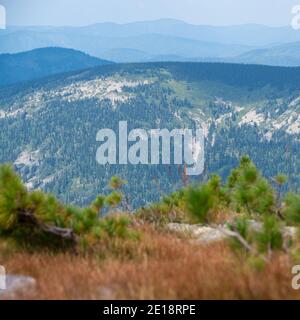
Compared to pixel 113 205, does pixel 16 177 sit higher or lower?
higher

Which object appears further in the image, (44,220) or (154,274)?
(44,220)

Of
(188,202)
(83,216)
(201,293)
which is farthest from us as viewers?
(83,216)

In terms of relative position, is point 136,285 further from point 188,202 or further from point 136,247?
point 136,247

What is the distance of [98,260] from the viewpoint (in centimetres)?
611

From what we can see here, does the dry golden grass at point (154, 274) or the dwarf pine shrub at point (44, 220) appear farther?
the dwarf pine shrub at point (44, 220)

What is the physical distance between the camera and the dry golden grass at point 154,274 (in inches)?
171

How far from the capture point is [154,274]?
5023 millimetres

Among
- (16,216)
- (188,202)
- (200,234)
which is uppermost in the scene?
(188,202)

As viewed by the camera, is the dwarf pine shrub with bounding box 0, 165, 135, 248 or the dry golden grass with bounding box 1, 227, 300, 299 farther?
the dwarf pine shrub with bounding box 0, 165, 135, 248

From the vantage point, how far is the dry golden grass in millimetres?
4332
